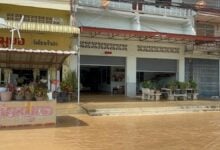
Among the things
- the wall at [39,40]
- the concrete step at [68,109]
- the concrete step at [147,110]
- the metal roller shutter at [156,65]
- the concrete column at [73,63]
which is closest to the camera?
the concrete step at [68,109]

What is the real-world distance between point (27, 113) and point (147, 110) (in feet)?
23.9

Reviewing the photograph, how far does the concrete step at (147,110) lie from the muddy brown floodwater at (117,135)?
1.22 m

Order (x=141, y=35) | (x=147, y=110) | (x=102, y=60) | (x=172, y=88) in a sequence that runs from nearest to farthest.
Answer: (x=147, y=110), (x=141, y=35), (x=172, y=88), (x=102, y=60)

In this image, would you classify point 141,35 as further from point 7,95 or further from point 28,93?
point 7,95

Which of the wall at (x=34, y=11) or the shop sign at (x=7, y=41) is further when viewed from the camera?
the wall at (x=34, y=11)

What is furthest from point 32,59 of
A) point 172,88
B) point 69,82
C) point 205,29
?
point 205,29

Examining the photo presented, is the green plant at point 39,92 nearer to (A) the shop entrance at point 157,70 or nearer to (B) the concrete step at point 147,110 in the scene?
(B) the concrete step at point 147,110

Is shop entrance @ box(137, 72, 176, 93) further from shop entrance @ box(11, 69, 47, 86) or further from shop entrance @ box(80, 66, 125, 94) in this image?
shop entrance @ box(11, 69, 47, 86)

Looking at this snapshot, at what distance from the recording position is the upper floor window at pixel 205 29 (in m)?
29.3

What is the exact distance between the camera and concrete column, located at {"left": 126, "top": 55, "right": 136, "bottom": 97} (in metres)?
26.5

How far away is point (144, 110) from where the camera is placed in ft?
64.3

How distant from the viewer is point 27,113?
14.3 metres

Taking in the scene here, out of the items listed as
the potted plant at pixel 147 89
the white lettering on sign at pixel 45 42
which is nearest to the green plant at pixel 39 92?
the white lettering on sign at pixel 45 42

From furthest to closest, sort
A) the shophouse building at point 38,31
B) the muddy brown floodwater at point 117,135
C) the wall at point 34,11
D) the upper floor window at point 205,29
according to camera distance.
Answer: the upper floor window at point 205,29 → the wall at point 34,11 → the shophouse building at point 38,31 → the muddy brown floodwater at point 117,135
